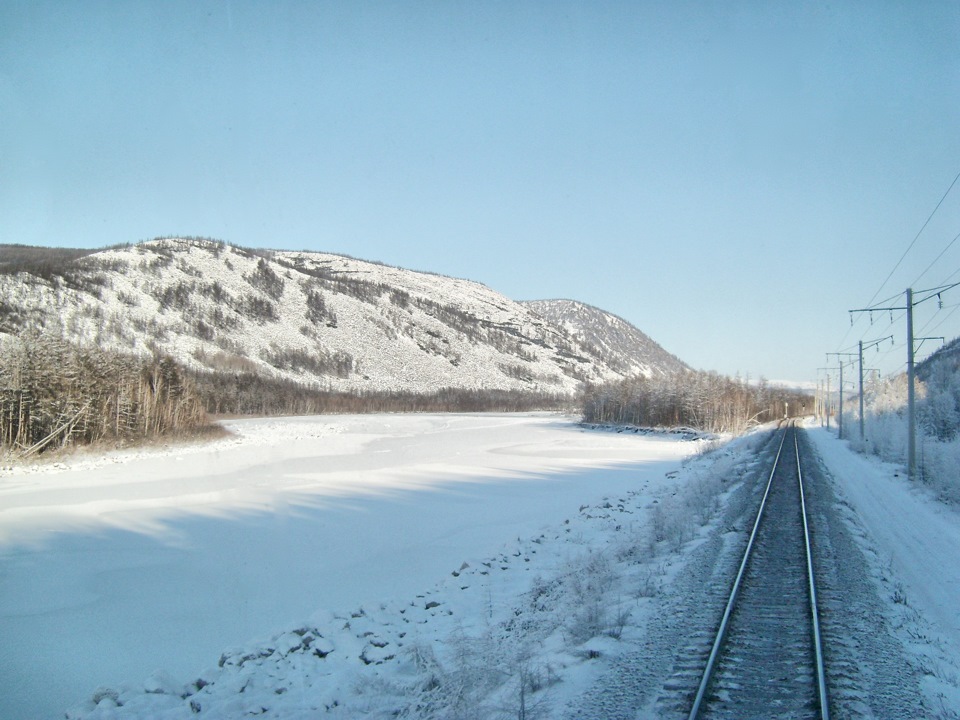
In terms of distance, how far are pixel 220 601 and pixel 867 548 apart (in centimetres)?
1138

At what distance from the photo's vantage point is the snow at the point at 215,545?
9.08 meters

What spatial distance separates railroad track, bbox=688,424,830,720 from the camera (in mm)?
5812

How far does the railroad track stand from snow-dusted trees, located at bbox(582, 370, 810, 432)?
53707 mm

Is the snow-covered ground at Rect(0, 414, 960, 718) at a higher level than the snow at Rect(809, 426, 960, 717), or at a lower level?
lower

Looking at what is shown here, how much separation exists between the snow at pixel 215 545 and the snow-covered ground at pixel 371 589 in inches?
2.5

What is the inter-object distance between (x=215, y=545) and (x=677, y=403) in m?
57.6

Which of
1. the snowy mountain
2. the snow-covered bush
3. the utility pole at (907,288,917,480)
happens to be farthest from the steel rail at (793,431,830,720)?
the snowy mountain

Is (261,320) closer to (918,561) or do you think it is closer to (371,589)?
(371,589)

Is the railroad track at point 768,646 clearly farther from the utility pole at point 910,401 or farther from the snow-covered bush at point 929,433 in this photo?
the utility pole at point 910,401

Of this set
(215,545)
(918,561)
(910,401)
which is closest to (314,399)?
(215,545)

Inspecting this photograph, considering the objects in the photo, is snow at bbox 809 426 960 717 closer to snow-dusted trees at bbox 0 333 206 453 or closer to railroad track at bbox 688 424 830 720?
railroad track at bbox 688 424 830 720

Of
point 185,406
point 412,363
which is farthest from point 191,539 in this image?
point 412,363

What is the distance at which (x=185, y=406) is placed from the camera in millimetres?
46562

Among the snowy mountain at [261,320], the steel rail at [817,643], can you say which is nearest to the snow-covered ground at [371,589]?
the steel rail at [817,643]
